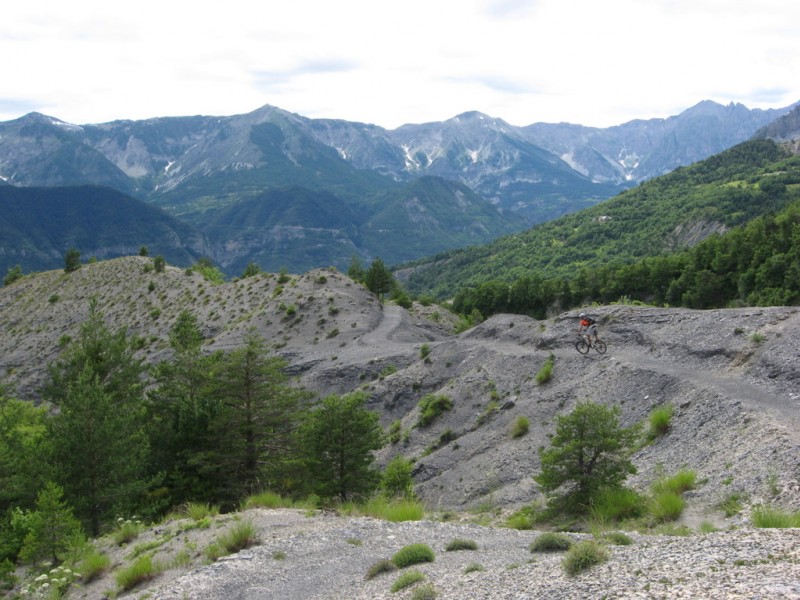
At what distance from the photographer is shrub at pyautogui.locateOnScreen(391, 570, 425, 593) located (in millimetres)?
13377

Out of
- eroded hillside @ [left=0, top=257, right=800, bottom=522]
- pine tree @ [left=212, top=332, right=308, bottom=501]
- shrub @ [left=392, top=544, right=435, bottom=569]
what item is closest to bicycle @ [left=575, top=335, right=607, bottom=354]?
eroded hillside @ [left=0, top=257, right=800, bottom=522]

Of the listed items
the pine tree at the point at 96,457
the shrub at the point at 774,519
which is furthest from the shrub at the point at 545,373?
the pine tree at the point at 96,457

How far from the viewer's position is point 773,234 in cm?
8331

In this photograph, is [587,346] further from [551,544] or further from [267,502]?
[551,544]

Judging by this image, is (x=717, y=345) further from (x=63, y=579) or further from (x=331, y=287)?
(x=331, y=287)

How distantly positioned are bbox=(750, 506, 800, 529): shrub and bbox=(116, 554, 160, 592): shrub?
15198mm

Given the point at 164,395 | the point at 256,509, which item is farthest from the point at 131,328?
the point at 256,509

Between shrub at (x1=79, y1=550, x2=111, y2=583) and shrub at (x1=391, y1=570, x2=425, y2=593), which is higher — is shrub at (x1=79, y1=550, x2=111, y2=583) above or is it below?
below

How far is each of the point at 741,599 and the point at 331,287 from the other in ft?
247

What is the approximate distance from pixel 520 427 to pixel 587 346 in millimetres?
7430

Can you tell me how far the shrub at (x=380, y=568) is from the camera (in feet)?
48.1

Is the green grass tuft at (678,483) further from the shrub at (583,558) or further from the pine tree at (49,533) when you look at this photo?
the pine tree at (49,533)

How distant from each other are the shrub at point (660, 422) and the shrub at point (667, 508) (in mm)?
7451

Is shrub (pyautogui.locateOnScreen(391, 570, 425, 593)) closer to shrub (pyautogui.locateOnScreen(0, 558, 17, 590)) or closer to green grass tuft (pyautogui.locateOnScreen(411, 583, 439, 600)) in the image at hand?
green grass tuft (pyautogui.locateOnScreen(411, 583, 439, 600))
